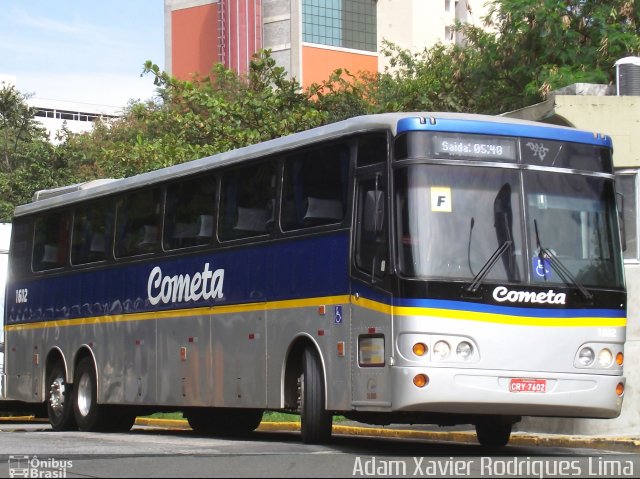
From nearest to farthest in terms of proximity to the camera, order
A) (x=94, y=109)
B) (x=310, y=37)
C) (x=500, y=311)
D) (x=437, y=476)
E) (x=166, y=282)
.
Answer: (x=437, y=476) < (x=500, y=311) < (x=166, y=282) < (x=310, y=37) < (x=94, y=109)

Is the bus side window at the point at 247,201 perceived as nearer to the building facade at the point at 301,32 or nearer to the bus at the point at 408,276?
the bus at the point at 408,276

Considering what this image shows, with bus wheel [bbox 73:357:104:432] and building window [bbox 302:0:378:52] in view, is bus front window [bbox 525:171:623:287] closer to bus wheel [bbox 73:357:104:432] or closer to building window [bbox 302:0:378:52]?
bus wheel [bbox 73:357:104:432]

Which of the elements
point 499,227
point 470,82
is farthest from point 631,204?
point 470,82

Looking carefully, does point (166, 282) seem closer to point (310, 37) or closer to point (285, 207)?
point (285, 207)

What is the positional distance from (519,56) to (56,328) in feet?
74.0

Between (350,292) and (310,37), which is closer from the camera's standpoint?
(350,292)

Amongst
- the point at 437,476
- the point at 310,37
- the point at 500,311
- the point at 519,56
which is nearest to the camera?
the point at 437,476

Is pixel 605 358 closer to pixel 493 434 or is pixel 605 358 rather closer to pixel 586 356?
pixel 586 356

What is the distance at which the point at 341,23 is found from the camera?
96000 millimetres

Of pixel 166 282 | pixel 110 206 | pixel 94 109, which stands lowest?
pixel 166 282

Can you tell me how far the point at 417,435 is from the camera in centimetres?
1833

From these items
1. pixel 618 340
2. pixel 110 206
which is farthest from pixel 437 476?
pixel 110 206

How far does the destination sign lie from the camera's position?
13266 millimetres

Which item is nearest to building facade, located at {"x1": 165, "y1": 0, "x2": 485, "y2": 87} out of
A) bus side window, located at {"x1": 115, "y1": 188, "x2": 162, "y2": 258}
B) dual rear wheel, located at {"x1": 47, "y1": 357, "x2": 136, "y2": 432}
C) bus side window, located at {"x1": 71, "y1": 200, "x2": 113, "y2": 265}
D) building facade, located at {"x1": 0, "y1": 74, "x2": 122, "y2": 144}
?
building facade, located at {"x1": 0, "y1": 74, "x2": 122, "y2": 144}
